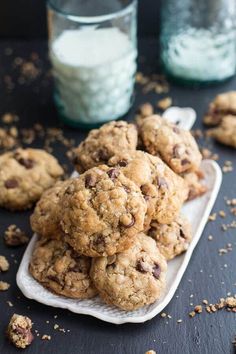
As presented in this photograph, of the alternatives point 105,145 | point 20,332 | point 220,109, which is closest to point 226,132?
point 220,109

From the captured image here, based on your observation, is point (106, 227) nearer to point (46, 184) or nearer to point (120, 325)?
point (120, 325)

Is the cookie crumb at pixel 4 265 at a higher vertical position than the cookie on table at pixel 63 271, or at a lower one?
lower

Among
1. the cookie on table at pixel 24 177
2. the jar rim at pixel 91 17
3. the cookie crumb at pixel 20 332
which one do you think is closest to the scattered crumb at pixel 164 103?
the jar rim at pixel 91 17

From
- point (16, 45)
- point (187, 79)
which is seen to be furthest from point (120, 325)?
point (16, 45)

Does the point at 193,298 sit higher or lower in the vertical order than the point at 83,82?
lower

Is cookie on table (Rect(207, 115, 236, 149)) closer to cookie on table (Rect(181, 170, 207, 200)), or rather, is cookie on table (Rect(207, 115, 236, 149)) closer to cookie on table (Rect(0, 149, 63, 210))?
cookie on table (Rect(181, 170, 207, 200))

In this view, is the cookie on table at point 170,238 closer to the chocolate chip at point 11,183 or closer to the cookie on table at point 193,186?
the cookie on table at point 193,186

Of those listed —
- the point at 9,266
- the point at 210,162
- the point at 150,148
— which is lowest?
the point at 9,266

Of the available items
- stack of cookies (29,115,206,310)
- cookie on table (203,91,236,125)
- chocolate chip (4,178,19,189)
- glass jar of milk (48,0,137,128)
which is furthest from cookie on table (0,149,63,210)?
cookie on table (203,91,236,125)
